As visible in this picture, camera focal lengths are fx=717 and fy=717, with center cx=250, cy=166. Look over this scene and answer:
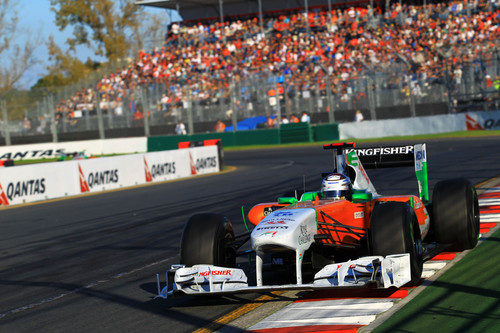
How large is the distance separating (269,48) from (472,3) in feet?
40.4

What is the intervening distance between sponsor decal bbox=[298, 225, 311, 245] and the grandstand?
90.5ft

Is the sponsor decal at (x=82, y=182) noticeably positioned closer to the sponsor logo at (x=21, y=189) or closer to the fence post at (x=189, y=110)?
the sponsor logo at (x=21, y=189)

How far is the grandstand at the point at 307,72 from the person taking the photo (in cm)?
3422

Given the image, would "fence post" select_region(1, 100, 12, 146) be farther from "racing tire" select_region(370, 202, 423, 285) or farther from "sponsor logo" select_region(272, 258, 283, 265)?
"racing tire" select_region(370, 202, 423, 285)

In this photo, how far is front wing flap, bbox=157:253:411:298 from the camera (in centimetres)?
625

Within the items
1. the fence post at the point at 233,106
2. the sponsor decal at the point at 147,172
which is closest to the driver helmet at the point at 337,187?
the sponsor decal at the point at 147,172

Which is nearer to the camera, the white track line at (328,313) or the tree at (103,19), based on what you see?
the white track line at (328,313)

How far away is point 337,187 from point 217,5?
152ft

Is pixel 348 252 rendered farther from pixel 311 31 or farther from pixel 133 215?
pixel 311 31

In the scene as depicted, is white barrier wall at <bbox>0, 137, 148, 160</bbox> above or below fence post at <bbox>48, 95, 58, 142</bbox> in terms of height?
below

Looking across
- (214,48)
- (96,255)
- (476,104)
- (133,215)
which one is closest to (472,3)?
(476,104)

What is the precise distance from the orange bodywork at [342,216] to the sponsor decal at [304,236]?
270 millimetres

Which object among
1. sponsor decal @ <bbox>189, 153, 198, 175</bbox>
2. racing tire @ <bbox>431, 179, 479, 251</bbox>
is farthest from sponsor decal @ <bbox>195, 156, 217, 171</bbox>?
racing tire @ <bbox>431, 179, 479, 251</bbox>

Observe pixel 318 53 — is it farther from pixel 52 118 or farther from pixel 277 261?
pixel 277 261
